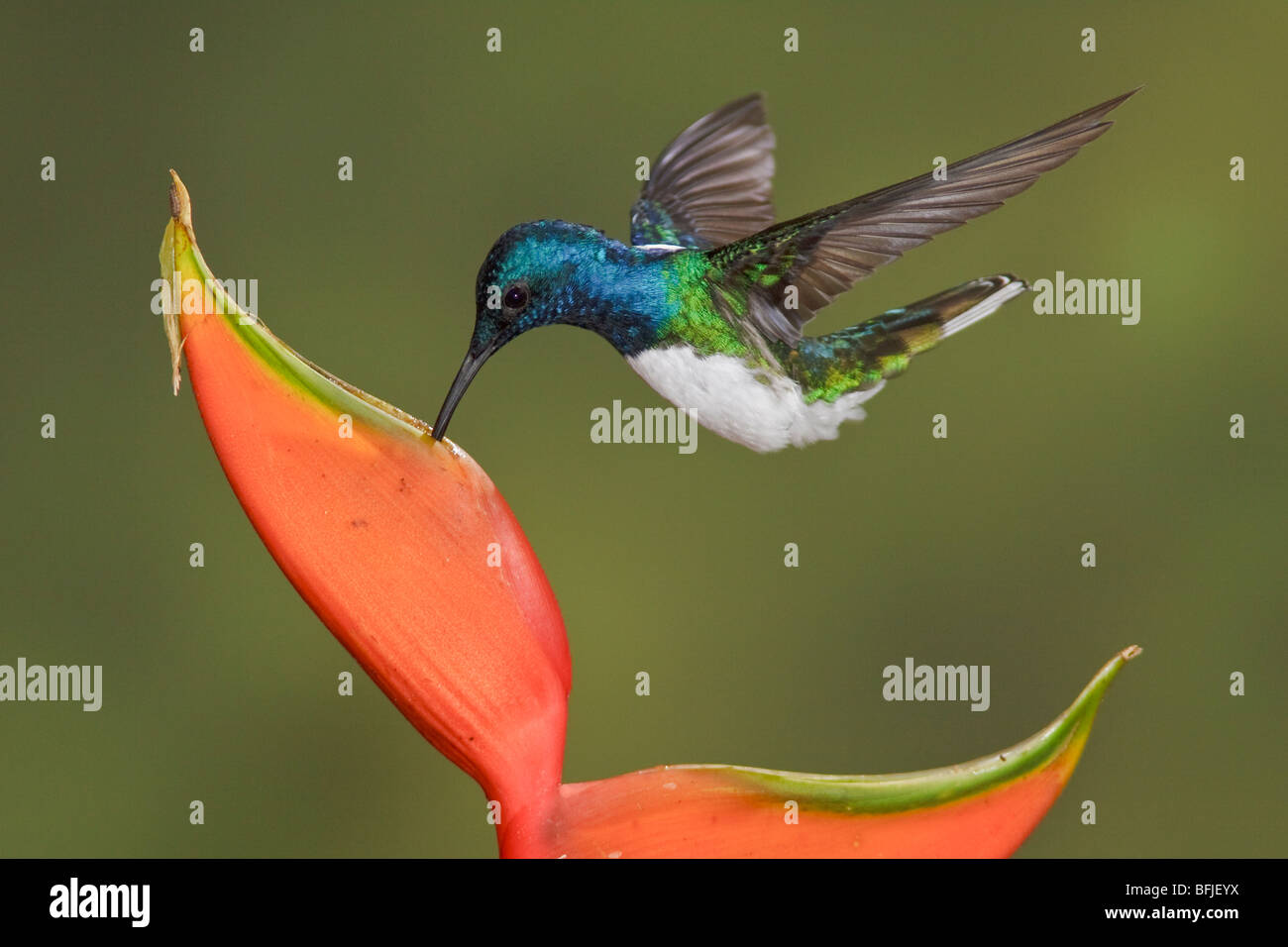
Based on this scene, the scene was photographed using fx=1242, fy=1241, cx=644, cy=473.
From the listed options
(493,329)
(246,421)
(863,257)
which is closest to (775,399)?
(863,257)

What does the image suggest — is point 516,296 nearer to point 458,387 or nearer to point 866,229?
point 458,387

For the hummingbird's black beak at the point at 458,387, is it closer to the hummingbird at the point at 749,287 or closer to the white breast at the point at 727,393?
the hummingbird at the point at 749,287

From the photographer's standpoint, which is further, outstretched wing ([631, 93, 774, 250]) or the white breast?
outstretched wing ([631, 93, 774, 250])

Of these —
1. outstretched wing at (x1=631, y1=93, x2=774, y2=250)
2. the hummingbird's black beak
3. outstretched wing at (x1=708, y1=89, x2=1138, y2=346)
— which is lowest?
the hummingbird's black beak

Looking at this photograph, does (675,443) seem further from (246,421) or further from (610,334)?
(246,421)

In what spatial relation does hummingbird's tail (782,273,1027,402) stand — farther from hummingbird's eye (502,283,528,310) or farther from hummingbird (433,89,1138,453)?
hummingbird's eye (502,283,528,310)

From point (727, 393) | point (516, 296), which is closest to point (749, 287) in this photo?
point (727, 393)

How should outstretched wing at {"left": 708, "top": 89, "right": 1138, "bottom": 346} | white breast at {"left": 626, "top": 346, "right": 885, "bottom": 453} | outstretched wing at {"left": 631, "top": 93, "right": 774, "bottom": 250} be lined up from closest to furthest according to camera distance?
outstretched wing at {"left": 708, "top": 89, "right": 1138, "bottom": 346} → white breast at {"left": 626, "top": 346, "right": 885, "bottom": 453} → outstretched wing at {"left": 631, "top": 93, "right": 774, "bottom": 250}

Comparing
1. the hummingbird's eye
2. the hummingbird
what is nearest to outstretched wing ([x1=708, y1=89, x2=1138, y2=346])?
the hummingbird
